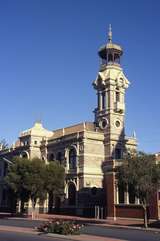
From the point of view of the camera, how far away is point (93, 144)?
228 ft

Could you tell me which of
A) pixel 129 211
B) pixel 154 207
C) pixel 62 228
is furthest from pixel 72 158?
pixel 62 228

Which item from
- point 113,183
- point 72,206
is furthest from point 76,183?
point 113,183

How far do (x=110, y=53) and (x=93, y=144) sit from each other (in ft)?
57.5

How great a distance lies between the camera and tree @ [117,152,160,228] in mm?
40969

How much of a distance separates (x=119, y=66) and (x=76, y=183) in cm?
2335

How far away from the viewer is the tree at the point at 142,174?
40969 millimetres

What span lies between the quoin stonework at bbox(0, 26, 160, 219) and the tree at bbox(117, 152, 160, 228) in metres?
16.0

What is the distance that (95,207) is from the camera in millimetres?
60875

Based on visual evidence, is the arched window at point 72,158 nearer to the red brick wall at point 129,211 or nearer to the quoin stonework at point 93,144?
the quoin stonework at point 93,144

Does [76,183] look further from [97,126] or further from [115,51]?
[115,51]

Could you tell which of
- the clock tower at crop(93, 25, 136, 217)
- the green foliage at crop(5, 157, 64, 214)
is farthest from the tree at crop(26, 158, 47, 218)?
the clock tower at crop(93, 25, 136, 217)

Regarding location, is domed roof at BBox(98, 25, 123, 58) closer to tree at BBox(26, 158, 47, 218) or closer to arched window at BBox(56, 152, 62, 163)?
arched window at BBox(56, 152, 62, 163)

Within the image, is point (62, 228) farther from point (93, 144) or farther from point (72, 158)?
point (72, 158)

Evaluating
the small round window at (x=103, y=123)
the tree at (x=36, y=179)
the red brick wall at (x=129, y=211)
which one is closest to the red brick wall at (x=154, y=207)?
the red brick wall at (x=129, y=211)
